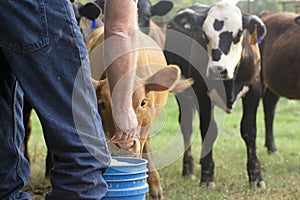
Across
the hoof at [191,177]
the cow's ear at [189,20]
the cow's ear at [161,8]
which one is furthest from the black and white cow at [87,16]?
the cow's ear at [161,8]

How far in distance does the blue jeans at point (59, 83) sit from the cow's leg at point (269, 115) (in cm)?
687

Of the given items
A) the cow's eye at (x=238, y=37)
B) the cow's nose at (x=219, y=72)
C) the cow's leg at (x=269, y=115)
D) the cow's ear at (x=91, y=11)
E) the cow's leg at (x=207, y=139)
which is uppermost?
the cow's ear at (x=91, y=11)

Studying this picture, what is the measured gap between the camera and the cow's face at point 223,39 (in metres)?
6.48

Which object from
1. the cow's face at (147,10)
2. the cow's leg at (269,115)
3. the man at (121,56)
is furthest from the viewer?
the cow's leg at (269,115)

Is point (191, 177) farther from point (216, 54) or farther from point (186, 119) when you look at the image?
point (216, 54)

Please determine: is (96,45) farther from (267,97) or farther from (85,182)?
(267,97)

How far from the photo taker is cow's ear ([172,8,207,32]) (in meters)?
7.07

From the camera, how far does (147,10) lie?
889 cm

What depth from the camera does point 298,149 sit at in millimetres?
9500

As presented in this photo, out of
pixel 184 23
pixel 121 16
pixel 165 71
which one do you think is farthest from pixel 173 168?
pixel 121 16

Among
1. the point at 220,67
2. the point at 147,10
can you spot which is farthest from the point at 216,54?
the point at 147,10

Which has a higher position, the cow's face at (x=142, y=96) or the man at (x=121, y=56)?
the man at (x=121, y=56)

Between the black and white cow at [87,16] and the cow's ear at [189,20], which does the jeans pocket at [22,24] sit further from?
the cow's ear at [189,20]

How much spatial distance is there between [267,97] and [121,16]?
7.51m
